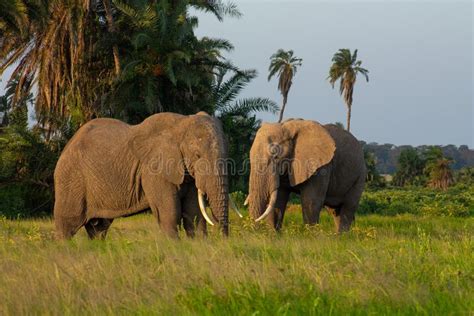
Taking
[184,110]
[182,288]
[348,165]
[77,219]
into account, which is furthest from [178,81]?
[182,288]

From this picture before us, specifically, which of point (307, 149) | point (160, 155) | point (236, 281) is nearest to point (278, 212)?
point (307, 149)

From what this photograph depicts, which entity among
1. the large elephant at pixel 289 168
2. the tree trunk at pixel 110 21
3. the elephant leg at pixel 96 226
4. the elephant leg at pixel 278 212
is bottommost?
the elephant leg at pixel 96 226

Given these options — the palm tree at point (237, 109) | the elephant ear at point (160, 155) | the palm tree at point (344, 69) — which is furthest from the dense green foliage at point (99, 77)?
the palm tree at point (344, 69)

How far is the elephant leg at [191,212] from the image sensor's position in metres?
11.1

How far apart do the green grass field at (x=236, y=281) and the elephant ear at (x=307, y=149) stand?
3449mm

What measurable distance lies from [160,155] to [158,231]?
1.24m

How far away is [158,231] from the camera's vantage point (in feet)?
37.5

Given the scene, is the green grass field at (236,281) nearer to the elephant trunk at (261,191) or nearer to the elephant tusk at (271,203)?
the elephant tusk at (271,203)

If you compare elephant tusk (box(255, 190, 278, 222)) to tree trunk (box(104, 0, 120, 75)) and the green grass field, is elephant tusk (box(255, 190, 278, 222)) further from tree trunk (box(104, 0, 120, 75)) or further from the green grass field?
tree trunk (box(104, 0, 120, 75))

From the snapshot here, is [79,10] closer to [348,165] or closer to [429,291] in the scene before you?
[348,165]

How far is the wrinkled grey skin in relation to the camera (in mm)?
10789

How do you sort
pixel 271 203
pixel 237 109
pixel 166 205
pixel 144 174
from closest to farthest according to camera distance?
pixel 166 205 < pixel 144 174 < pixel 271 203 < pixel 237 109

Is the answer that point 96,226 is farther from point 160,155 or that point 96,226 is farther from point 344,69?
point 344,69

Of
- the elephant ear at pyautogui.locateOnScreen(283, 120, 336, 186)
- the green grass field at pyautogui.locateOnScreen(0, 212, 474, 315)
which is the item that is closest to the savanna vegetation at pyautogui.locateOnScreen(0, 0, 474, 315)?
the green grass field at pyautogui.locateOnScreen(0, 212, 474, 315)
